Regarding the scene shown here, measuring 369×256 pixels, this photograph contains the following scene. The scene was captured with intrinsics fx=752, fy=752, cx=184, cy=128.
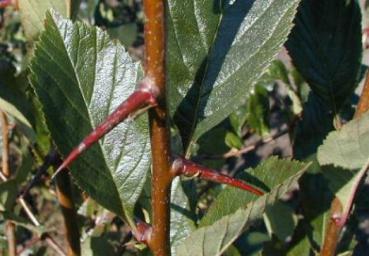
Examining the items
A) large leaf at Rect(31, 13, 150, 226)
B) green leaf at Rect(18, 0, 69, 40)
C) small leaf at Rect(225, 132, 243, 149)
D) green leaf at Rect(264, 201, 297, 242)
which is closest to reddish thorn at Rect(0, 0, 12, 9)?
green leaf at Rect(18, 0, 69, 40)

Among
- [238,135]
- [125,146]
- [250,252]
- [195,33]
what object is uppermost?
[195,33]

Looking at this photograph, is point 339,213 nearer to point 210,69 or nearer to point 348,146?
point 348,146

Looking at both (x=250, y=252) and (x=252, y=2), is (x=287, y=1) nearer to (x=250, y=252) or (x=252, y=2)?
(x=252, y=2)

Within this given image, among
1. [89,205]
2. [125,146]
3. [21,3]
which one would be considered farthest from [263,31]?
[89,205]

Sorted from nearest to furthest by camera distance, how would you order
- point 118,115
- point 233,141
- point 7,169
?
point 118,115 → point 7,169 → point 233,141

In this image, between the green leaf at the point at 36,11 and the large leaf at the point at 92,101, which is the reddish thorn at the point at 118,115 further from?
the green leaf at the point at 36,11

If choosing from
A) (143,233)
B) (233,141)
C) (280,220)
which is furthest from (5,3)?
(233,141)

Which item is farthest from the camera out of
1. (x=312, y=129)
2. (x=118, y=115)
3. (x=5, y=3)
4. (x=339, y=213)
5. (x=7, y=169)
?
(x=7, y=169)

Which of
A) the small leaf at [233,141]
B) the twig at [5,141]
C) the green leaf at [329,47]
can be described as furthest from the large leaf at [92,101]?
the small leaf at [233,141]
